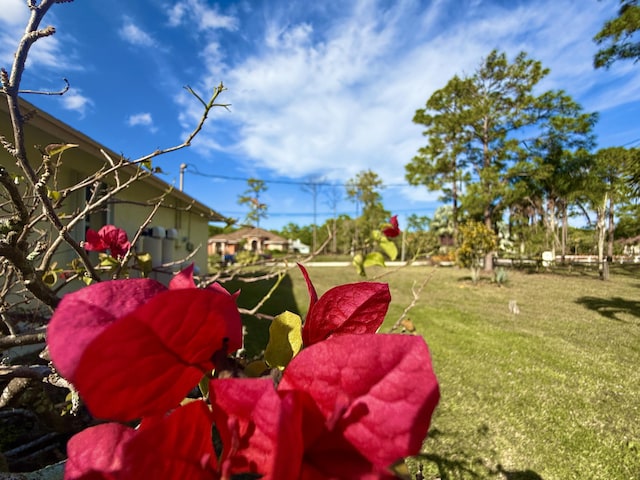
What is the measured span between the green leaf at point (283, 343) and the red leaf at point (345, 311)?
0.06ft

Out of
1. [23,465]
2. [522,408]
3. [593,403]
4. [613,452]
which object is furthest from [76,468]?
[593,403]

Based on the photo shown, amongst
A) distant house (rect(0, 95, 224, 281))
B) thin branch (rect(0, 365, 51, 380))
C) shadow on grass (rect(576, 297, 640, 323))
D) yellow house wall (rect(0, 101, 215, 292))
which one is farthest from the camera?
shadow on grass (rect(576, 297, 640, 323))


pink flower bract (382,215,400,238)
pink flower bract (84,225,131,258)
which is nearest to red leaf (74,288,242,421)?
pink flower bract (84,225,131,258)

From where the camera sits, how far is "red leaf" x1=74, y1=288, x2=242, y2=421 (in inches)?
8.0

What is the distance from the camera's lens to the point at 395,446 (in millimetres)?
203

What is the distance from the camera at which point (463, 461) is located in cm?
234

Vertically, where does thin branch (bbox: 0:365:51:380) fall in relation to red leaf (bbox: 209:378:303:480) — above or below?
below

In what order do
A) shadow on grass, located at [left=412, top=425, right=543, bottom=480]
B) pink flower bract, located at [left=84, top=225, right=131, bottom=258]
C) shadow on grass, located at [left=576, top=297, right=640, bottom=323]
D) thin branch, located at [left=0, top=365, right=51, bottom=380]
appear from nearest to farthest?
thin branch, located at [left=0, top=365, right=51, bottom=380], pink flower bract, located at [left=84, top=225, right=131, bottom=258], shadow on grass, located at [left=412, top=425, right=543, bottom=480], shadow on grass, located at [left=576, top=297, right=640, bottom=323]

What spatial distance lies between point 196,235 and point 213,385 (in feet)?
37.4

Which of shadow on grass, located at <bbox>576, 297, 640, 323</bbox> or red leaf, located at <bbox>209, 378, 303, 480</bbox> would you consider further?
shadow on grass, located at <bbox>576, 297, 640, 323</bbox>

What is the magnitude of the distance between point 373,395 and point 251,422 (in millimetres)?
81

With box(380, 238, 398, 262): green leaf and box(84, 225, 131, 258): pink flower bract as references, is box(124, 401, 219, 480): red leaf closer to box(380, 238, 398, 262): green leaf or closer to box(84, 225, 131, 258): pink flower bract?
box(84, 225, 131, 258): pink flower bract

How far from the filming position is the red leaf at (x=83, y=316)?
0.20 metres

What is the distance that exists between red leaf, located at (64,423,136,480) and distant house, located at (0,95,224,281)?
37.3 inches
